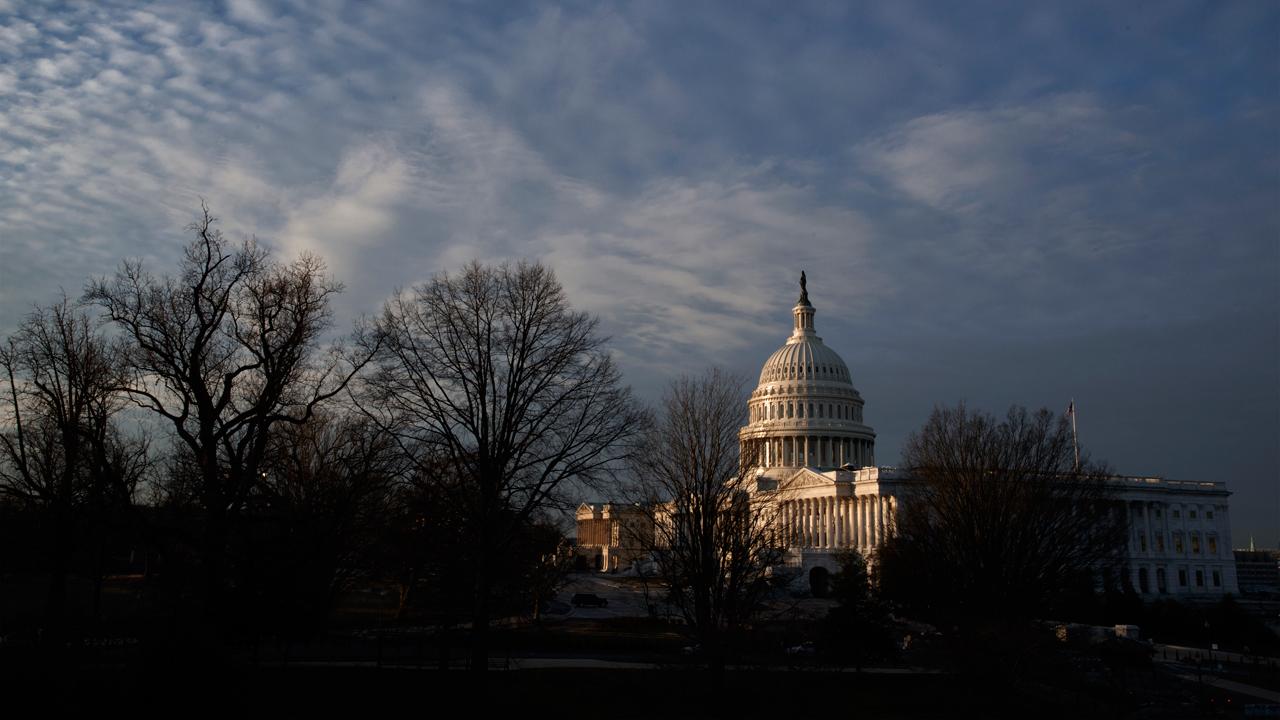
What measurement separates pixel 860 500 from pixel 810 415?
1366 inches

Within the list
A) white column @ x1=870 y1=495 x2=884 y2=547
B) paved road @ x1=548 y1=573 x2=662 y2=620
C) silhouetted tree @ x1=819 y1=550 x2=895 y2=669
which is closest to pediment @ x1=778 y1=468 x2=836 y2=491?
white column @ x1=870 y1=495 x2=884 y2=547

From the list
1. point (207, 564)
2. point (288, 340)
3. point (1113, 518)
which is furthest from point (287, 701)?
point (1113, 518)

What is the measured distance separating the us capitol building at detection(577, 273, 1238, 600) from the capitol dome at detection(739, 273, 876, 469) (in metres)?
0.14

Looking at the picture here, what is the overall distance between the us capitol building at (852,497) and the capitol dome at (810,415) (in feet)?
0.47

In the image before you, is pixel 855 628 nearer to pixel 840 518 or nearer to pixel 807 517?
pixel 840 518

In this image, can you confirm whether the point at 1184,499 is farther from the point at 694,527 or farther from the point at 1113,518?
the point at 694,527

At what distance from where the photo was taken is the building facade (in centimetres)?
11744

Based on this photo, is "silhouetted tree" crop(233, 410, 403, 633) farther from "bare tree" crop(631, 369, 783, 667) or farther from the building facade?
the building facade

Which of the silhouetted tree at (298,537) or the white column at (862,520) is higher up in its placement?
the white column at (862,520)

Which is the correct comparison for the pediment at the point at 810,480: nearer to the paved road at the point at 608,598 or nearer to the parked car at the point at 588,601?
Result: the paved road at the point at 608,598

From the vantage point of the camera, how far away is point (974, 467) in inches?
1961

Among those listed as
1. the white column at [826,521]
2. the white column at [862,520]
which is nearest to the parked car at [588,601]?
the white column at [862,520]

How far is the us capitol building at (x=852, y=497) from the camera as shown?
117488 mm

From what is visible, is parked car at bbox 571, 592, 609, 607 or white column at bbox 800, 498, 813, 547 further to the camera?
white column at bbox 800, 498, 813, 547
